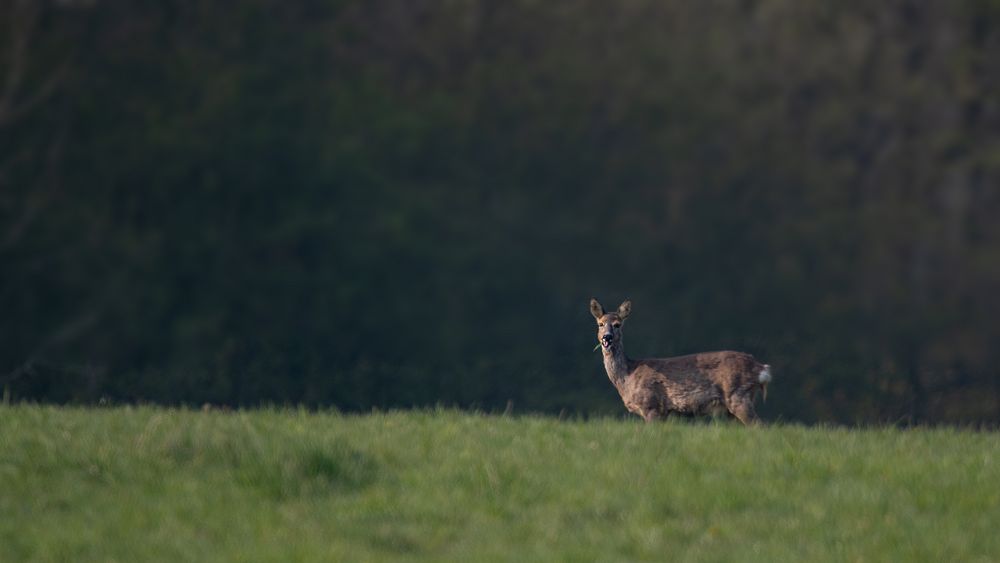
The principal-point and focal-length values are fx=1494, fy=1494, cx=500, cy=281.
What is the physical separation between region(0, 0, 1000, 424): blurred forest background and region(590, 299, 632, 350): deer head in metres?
16.2

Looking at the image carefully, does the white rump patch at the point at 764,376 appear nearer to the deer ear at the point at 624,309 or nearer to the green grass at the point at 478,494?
the deer ear at the point at 624,309

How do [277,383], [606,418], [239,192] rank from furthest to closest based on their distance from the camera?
[239,192] < [277,383] < [606,418]

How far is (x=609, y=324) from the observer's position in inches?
650

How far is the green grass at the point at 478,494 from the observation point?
1009 cm

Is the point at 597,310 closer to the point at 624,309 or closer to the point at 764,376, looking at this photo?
the point at 624,309

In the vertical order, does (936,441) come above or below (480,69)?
below

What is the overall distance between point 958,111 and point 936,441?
35042mm

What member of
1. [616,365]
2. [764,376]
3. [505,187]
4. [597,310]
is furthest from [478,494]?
[505,187]

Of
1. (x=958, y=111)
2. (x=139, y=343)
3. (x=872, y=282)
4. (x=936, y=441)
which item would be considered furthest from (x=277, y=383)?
(x=958, y=111)

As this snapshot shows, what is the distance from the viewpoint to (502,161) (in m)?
45.6

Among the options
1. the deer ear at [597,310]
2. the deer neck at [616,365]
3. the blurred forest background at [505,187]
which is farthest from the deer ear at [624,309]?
the blurred forest background at [505,187]

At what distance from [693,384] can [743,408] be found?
1.94ft

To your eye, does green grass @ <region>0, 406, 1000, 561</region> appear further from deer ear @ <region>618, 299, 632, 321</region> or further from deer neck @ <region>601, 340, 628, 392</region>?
deer ear @ <region>618, 299, 632, 321</region>

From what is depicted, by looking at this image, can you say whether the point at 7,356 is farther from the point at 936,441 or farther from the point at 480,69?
the point at 936,441
